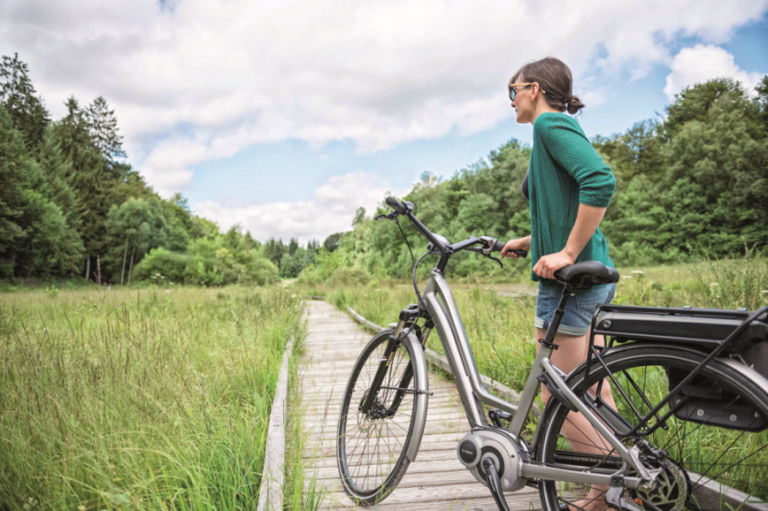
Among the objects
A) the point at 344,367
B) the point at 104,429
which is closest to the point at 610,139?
the point at 344,367

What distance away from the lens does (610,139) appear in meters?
44.8

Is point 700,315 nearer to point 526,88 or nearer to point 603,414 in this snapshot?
point 603,414

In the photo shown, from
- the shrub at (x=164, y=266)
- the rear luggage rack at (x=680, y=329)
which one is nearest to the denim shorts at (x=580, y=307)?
the rear luggage rack at (x=680, y=329)

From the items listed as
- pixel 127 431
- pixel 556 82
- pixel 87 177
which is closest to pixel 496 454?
pixel 556 82

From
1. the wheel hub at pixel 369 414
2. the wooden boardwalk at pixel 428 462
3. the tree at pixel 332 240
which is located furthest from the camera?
the tree at pixel 332 240

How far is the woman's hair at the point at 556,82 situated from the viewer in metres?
1.79

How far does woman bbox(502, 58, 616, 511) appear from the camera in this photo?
1553 millimetres

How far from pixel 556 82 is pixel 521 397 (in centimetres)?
134

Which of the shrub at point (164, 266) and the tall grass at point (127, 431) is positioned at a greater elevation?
the shrub at point (164, 266)

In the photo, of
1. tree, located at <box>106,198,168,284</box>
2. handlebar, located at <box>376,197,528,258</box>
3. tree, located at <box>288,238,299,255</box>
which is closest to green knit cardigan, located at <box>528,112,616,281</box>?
handlebar, located at <box>376,197,528,258</box>

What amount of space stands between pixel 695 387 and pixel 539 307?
67 cm

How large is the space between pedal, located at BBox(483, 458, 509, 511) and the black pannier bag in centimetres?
74

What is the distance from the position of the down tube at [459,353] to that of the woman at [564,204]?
0.91 ft

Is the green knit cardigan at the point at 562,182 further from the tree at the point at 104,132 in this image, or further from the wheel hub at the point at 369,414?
the tree at the point at 104,132
